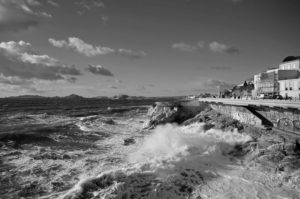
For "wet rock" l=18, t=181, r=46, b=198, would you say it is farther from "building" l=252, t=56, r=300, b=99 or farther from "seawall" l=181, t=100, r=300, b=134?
"building" l=252, t=56, r=300, b=99

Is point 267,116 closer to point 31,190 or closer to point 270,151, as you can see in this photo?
point 270,151

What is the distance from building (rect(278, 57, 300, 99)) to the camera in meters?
31.9

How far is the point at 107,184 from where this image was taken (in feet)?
33.2

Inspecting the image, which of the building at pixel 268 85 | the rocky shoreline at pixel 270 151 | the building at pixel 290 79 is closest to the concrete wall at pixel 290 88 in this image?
the building at pixel 290 79

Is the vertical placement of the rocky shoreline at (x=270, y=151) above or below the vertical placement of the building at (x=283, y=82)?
below

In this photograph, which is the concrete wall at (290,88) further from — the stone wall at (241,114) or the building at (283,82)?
the stone wall at (241,114)

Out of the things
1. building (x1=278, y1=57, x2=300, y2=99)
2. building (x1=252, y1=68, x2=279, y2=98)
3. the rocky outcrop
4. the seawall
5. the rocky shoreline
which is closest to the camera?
the rocky shoreline

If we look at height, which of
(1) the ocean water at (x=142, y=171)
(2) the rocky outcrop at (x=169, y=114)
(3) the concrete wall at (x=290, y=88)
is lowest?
(1) the ocean water at (x=142, y=171)

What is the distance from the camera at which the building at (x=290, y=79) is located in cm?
3188

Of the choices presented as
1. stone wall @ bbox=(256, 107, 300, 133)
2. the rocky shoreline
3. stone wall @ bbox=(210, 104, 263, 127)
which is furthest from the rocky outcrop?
stone wall @ bbox=(256, 107, 300, 133)

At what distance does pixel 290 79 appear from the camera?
34.7 metres

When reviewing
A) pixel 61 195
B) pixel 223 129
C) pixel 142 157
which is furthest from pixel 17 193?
pixel 223 129

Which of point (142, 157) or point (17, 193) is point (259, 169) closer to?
point (142, 157)

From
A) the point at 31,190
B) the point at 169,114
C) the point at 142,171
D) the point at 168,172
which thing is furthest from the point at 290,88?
the point at 31,190
